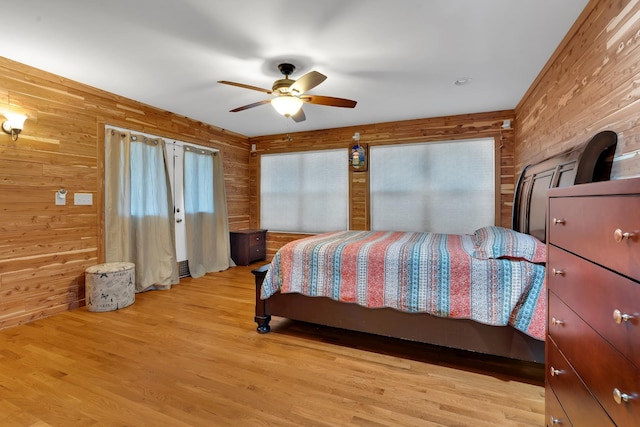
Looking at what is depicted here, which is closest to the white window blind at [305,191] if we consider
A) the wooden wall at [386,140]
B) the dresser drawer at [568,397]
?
the wooden wall at [386,140]

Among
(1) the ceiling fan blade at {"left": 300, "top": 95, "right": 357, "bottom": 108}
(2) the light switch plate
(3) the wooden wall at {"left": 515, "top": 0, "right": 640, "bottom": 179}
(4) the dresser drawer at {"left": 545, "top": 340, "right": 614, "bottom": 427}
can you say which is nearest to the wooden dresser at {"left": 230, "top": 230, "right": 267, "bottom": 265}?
(2) the light switch plate

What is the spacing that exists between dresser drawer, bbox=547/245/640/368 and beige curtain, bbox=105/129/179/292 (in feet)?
14.1

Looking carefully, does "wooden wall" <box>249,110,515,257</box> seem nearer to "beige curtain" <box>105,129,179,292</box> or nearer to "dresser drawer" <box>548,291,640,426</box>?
"beige curtain" <box>105,129,179,292</box>

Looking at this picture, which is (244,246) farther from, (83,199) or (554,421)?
(554,421)

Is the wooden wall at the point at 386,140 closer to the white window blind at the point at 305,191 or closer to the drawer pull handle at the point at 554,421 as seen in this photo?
the white window blind at the point at 305,191

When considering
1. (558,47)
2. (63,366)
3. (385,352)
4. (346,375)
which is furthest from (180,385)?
(558,47)

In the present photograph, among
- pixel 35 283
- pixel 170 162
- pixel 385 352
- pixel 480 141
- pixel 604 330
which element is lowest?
pixel 385 352

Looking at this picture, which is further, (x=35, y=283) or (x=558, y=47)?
(x=35, y=283)

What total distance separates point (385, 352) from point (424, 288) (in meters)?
0.63

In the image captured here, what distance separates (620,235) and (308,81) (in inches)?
92.7

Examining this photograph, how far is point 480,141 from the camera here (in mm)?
4523

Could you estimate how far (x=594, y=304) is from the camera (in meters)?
0.97

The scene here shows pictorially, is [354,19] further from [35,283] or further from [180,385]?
[35,283]

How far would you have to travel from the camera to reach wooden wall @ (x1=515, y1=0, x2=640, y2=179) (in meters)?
1.69
